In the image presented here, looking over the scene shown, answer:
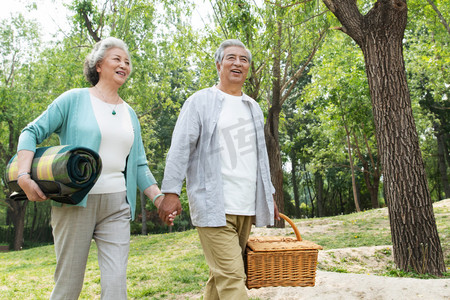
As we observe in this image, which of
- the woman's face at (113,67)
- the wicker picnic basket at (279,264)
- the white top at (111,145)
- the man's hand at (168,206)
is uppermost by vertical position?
the woman's face at (113,67)

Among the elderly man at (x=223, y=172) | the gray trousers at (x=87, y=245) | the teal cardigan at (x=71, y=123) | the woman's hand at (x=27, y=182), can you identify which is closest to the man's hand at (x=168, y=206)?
the elderly man at (x=223, y=172)

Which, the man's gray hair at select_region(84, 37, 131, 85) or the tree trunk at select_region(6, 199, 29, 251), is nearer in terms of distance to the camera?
the man's gray hair at select_region(84, 37, 131, 85)

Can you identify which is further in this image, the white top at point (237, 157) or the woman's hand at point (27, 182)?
the white top at point (237, 157)

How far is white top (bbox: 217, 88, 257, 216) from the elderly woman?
505 millimetres

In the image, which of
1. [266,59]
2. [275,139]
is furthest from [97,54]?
[275,139]

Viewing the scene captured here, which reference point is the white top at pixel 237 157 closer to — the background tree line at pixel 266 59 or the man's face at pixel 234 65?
the man's face at pixel 234 65

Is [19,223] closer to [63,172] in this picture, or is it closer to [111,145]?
[111,145]

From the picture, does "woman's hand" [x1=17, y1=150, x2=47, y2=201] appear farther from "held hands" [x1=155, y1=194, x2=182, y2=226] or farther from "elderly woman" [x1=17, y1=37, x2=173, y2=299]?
"held hands" [x1=155, y1=194, x2=182, y2=226]

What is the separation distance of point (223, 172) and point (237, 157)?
0.16m

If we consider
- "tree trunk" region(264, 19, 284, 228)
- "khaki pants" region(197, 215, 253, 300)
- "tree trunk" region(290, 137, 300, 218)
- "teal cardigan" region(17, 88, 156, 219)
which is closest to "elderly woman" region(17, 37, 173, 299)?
"teal cardigan" region(17, 88, 156, 219)

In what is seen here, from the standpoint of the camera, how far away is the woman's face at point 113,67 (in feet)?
9.05

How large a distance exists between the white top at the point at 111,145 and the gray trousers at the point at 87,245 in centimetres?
8

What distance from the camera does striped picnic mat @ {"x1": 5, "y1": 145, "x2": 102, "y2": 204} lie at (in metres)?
2.20

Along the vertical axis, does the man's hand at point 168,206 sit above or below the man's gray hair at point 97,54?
below
